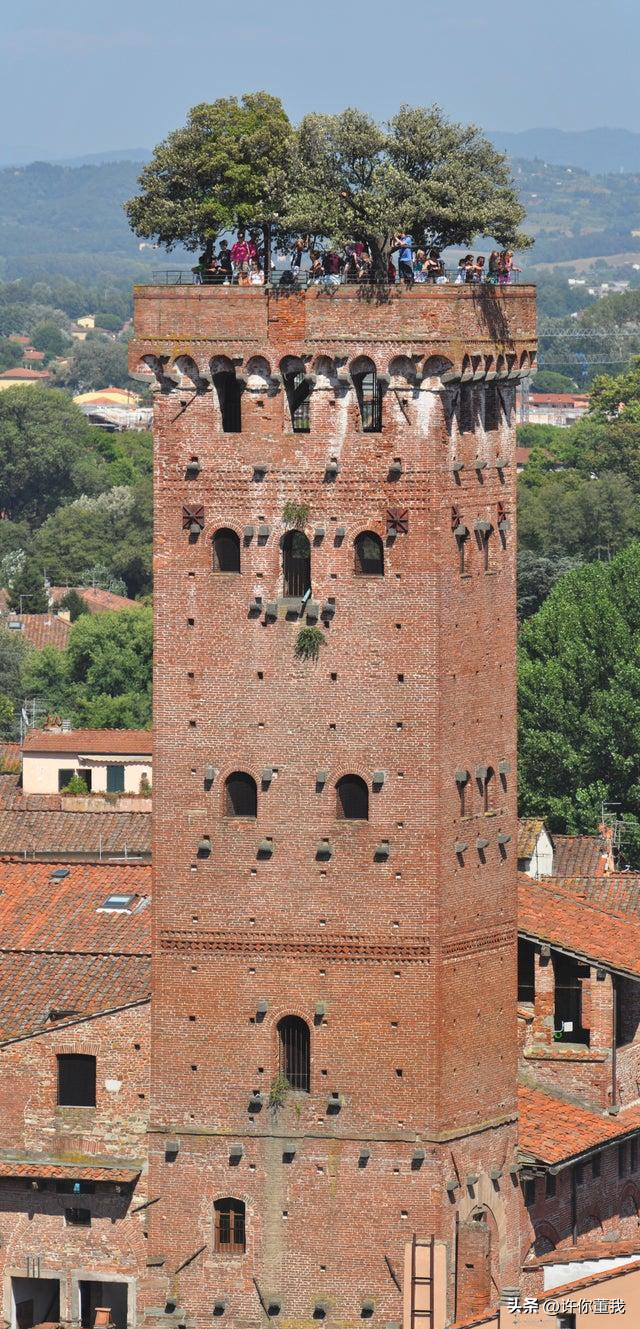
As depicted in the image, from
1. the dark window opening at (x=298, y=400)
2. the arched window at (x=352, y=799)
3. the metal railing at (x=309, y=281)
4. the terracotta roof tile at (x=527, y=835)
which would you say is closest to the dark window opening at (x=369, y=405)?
the dark window opening at (x=298, y=400)

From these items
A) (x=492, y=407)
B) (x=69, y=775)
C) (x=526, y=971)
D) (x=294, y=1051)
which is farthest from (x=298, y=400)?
(x=69, y=775)

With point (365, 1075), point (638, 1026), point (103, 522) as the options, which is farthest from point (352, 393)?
point (103, 522)

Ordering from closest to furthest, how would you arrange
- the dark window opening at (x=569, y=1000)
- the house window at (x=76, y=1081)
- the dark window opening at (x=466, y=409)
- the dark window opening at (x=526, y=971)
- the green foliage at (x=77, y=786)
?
the dark window opening at (x=466, y=409), the house window at (x=76, y=1081), the dark window opening at (x=526, y=971), the dark window opening at (x=569, y=1000), the green foliage at (x=77, y=786)

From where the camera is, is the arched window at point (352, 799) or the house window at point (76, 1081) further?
the house window at point (76, 1081)

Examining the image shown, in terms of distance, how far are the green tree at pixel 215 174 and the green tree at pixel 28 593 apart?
8791cm

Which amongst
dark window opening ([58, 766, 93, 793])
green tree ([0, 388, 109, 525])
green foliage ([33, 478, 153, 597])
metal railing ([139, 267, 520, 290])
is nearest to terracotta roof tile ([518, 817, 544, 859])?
dark window opening ([58, 766, 93, 793])

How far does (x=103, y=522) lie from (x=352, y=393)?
110493 millimetres

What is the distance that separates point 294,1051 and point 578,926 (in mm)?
9739

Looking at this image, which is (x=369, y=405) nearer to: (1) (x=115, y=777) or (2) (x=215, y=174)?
(2) (x=215, y=174)

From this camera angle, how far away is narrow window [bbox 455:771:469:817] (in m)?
51.1

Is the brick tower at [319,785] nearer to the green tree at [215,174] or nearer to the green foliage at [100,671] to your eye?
the green tree at [215,174]

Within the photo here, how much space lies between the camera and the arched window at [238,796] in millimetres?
51000

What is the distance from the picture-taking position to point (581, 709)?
9481cm

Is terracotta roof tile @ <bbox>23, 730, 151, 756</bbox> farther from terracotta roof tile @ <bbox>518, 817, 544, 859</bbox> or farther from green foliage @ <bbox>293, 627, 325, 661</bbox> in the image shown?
green foliage @ <bbox>293, 627, 325, 661</bbox>
